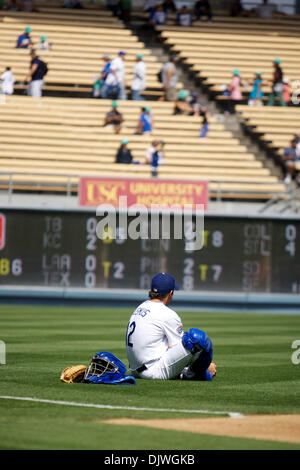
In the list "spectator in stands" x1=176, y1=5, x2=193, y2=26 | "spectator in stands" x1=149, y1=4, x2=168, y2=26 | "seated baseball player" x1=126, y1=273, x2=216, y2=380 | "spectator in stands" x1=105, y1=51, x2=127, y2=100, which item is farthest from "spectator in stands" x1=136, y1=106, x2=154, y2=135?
"seated baseball player" x1=126, y1=273, x2=216, y2=380

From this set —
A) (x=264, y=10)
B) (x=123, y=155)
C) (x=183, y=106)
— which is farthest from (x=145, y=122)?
(x=264, y=10)

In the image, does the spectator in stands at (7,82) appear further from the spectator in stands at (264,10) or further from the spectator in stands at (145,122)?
the spectator in stands at (264,10)

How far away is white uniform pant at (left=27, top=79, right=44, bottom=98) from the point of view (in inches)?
1276

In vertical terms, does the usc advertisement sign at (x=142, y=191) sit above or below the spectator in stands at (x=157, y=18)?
below

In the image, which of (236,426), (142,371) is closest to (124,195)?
(142,371)

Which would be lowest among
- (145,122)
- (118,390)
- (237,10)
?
(118,390)

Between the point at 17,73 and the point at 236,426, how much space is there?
27.0m

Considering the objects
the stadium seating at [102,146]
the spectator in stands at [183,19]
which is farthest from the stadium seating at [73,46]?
the spectator in stands at [183,19]

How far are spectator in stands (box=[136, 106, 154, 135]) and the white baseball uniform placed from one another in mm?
21221

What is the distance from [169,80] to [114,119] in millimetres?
3485

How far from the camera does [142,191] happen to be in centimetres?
2603

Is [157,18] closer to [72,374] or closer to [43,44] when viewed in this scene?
[43,44]

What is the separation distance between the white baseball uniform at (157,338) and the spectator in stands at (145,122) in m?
21.2

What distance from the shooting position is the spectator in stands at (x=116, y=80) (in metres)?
32.9
